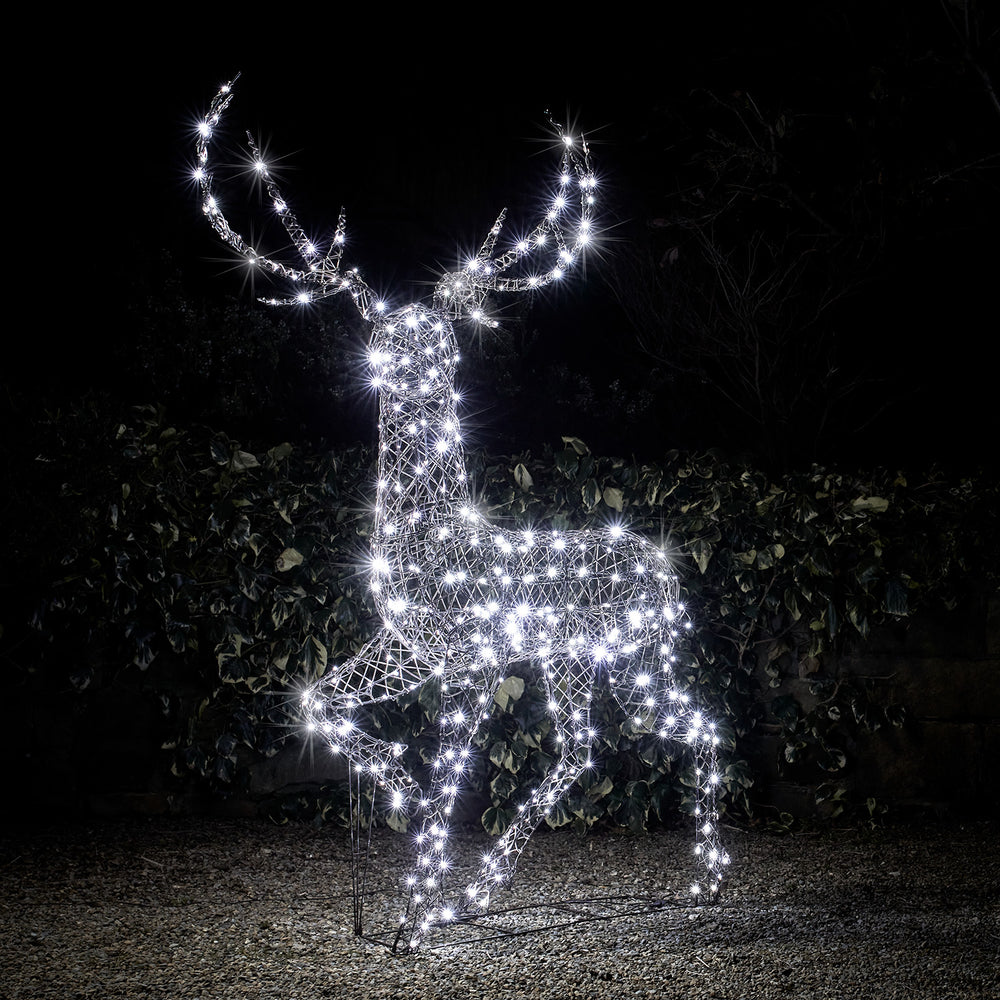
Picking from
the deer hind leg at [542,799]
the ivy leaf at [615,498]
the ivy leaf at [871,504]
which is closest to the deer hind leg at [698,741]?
the deer hind leg at [542,799]

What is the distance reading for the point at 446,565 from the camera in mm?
3436

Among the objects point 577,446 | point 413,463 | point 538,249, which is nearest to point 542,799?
point 413,463

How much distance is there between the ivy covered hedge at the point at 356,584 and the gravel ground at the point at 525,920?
443 millimetres

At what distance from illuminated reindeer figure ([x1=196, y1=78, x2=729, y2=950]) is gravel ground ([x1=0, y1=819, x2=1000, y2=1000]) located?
36cm

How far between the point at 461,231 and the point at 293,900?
8599 mm

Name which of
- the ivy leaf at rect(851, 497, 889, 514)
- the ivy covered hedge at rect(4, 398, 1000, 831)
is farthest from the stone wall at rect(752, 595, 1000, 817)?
the ivy leaf at rect(851, 497, 889, 514)

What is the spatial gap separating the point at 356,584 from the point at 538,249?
2121 millimetres

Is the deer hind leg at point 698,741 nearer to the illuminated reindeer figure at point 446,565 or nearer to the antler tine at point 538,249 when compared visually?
the illuminated reindeer figure at point 446,565

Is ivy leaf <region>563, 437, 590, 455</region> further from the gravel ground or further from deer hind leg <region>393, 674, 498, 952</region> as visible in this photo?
the gravel ground

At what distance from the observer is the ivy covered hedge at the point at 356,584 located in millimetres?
4918

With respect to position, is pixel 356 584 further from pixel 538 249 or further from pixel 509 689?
pixel 538 249

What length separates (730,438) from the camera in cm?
1047

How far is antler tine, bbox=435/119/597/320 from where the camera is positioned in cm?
347

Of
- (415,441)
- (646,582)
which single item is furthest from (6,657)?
(646,582)
